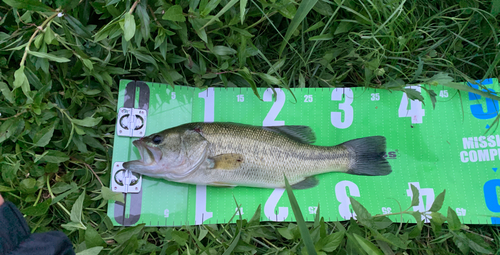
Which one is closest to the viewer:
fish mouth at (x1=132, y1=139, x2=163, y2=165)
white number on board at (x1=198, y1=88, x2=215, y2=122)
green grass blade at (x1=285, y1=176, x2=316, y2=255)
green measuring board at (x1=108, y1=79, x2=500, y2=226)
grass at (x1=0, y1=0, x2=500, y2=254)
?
green grass blade at (x1=285, y1=176, x2=316, y2=255)

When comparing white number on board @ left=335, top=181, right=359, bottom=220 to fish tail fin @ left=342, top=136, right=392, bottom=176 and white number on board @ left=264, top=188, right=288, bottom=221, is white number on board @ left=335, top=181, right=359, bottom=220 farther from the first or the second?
white number on board @ left=264, top=188, right=288, bottom=221

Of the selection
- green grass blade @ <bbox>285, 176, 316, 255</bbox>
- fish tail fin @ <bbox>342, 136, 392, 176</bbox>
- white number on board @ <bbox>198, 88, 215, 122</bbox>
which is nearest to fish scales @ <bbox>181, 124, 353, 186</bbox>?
fish tail fin @ <bbox>342, 136, 392, 176</bbox>

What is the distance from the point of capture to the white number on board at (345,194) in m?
2.79

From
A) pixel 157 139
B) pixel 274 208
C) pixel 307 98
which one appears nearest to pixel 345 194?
pixel 274 208

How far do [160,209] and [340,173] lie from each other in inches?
67.3

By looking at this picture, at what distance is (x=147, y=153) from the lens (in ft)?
8.45

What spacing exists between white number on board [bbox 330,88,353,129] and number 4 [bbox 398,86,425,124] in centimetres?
49

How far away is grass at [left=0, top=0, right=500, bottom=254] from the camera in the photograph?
2.33 m

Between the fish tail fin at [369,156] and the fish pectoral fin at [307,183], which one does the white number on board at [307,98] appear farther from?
the fish pectoral fin at [307,183]

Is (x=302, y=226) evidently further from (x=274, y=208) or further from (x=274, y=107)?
(x=274, y=107)

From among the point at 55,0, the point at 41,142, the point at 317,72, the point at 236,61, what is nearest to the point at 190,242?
the point at 41,142

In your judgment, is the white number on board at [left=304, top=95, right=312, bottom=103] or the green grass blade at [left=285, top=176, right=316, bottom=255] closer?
the green grass blade at [left=285, top=176, right=316, bottom=255]

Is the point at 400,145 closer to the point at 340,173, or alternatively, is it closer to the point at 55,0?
the point at 340,173

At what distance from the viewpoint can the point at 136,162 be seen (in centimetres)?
259
